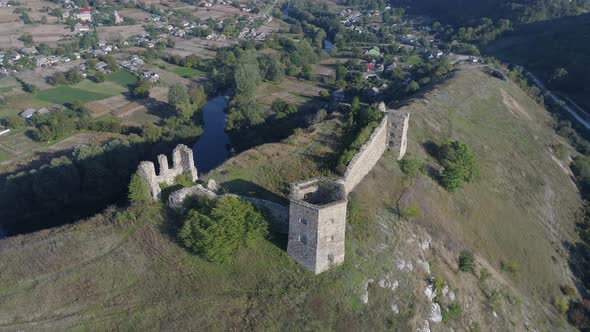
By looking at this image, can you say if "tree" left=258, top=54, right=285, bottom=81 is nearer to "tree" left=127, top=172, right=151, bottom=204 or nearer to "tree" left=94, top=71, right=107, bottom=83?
"tree" left=94, top=71, right=107, bottom=83

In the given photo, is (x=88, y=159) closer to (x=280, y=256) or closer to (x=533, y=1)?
(x=280, y=256)

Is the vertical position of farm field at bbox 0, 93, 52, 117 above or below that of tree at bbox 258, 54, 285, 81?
below

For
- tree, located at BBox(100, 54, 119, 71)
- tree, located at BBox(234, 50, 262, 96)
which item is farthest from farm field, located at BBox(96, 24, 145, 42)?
tree, located at BBox(234, 50, 262, 96)

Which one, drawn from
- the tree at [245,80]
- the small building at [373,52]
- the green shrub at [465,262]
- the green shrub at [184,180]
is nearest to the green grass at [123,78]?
the tree at [245,80]

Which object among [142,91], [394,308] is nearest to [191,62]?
[142,91]

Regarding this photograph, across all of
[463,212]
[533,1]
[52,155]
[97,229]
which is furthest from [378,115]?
[533,1]

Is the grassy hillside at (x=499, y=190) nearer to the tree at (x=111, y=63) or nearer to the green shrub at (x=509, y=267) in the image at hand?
the green shrub at (x=509, y=267)
